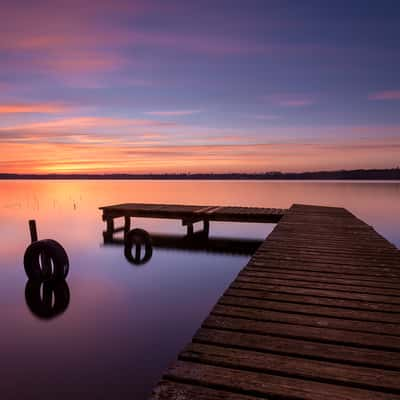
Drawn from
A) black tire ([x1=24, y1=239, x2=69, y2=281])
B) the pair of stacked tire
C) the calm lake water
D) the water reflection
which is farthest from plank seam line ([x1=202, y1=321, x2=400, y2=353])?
the water reflection

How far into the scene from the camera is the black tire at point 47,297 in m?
10.1

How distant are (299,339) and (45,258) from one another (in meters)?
10.3

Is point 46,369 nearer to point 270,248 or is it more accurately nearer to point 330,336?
point 270,248

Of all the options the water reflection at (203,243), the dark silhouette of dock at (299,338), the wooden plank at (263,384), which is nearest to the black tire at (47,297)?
the dark silhouette of dock at (299,338)

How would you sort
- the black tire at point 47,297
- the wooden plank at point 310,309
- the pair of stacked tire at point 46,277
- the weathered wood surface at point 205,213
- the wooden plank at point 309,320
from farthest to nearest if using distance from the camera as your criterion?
the weathered wood surface at point 205,213 < the pair of stacked tire at point 46,277 < the black tire at point 47,297 < the wooden plank at point 310,309 < the wooden plank at point 309,320

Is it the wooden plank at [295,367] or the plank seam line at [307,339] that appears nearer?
the wooden plank at [295,367]

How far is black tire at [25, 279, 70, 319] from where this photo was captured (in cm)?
1012

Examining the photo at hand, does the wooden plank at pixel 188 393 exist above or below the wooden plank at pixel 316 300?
above

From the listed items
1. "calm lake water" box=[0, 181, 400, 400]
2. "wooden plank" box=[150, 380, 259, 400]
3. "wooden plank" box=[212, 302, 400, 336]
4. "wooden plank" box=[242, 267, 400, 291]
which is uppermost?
"wooden plank" box=[150, 380, 259, 400]

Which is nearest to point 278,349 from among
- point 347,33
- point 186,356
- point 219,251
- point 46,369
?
point 186,356

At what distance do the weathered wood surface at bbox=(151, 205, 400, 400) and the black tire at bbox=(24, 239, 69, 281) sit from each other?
765 centimetres

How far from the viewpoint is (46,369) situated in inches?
266

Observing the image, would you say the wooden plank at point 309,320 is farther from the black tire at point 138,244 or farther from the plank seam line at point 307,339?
the black tire at point 138,244

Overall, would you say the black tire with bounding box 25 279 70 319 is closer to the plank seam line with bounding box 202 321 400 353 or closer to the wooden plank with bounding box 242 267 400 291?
the wooden plank with bounding box 242 267 400 291
